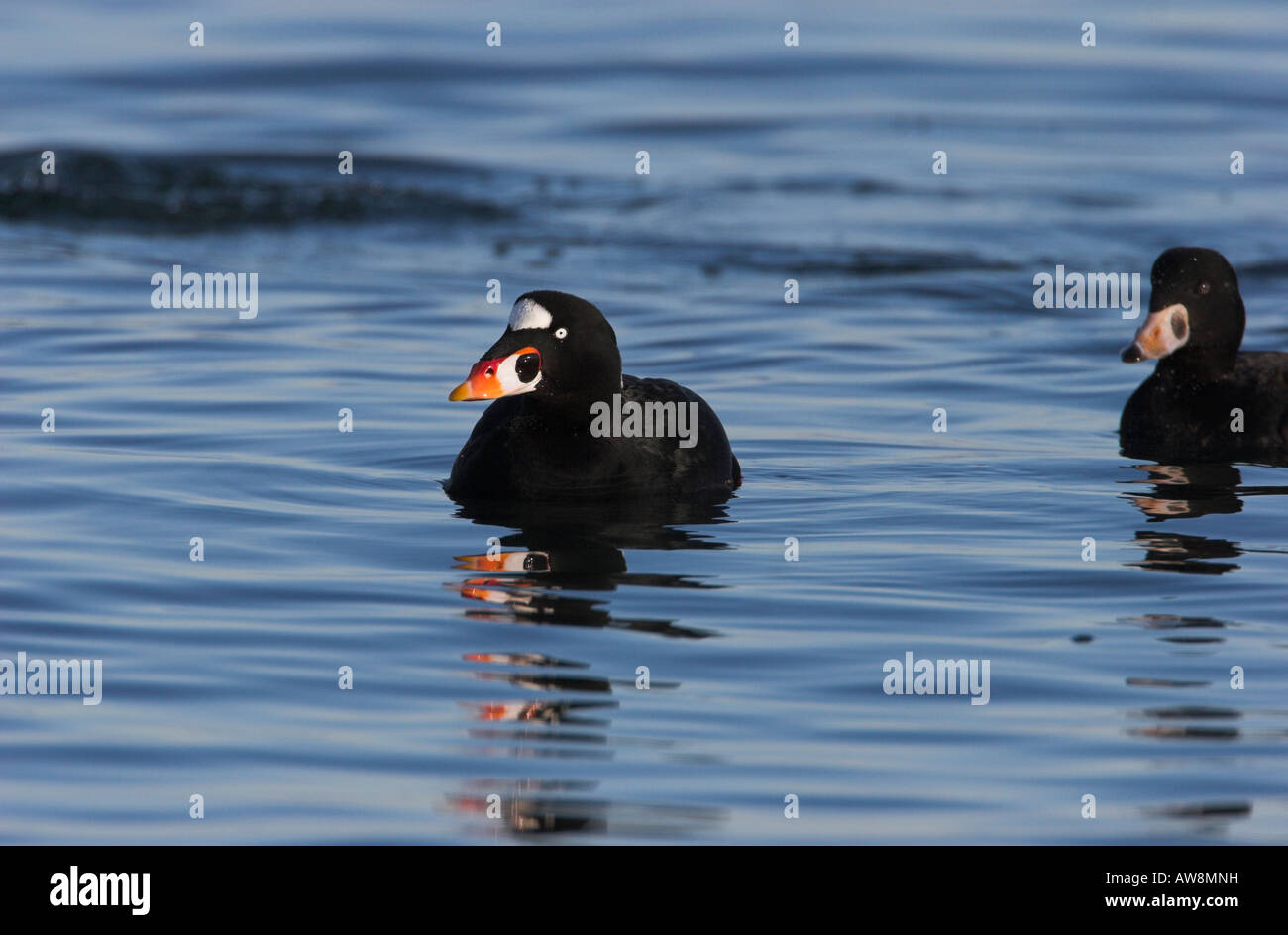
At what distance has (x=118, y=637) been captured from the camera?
7.83m

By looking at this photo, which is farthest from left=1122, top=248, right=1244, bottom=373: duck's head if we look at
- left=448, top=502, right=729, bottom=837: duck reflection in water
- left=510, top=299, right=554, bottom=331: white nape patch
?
left=510, top=299, right=554, bottom=331: white nape patch

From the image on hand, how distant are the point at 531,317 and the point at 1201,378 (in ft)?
14.1

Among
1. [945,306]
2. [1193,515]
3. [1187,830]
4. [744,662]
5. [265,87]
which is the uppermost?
[265,87]

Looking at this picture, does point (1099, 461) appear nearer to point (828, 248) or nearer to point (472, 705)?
point (472, 705)

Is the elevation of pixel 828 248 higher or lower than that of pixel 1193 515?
higher

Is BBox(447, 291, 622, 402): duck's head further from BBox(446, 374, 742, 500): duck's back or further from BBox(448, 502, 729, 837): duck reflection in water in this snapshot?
BBox(448, 502, 729, 837): duck reflection in water

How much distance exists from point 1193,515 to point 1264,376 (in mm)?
1933

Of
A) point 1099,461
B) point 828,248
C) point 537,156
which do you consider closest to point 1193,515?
point 1099,461

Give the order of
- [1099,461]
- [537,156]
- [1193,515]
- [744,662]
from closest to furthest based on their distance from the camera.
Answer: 1. [744,662]
2. [1193,515]
3. [1099,461]
4. [537,156]

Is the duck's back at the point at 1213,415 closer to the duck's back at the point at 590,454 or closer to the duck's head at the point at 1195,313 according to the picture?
the duck's head at the point at 1195,313

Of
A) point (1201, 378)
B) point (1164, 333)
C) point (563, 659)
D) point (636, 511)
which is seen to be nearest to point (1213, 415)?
point (1201, 378)

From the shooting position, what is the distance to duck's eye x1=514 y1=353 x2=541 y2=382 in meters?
9.70

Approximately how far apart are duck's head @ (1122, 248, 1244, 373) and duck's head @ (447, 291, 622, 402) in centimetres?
354

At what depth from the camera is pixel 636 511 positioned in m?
9.91
